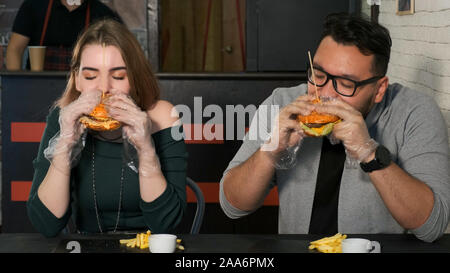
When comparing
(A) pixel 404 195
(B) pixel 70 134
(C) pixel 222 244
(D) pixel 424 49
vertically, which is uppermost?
(D) pixel 424 49

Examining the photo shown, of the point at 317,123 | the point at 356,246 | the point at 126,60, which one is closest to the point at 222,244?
the point at 356,246

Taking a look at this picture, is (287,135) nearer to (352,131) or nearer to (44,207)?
(352,131)

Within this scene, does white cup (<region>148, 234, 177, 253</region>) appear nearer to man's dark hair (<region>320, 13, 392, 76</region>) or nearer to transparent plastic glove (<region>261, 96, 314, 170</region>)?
transparent plastic glove (<region>261, 96, 314, 170</region>)

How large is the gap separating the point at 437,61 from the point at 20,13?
289 cm

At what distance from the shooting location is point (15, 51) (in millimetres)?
4312

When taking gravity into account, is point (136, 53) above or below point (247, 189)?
above

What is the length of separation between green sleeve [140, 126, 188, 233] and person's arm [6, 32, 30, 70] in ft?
8.22

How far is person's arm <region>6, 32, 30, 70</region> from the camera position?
4.30 metres

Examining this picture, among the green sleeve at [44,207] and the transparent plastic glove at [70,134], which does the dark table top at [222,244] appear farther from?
the transparent plastic glove at [70,134]

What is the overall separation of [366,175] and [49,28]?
116 inches

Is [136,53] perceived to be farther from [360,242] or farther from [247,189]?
[360,242]

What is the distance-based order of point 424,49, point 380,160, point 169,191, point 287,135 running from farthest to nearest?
1. point 424,49
2. point 169,191
3. point 287,135
4. point 380,160

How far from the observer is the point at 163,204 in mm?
1980

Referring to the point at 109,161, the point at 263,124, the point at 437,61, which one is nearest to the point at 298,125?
the point at 263,124
